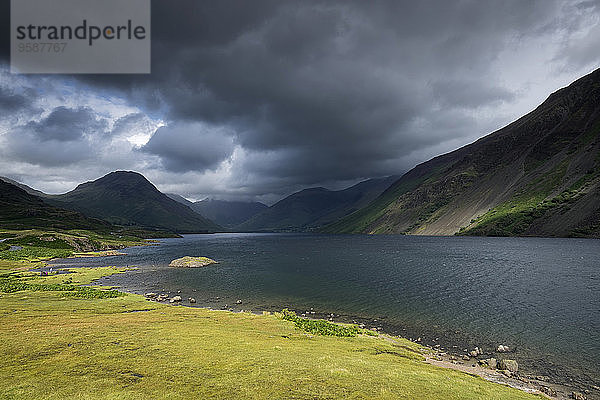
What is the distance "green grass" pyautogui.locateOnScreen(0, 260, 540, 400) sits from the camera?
15500mm

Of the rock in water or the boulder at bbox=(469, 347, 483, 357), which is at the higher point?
the rock in water

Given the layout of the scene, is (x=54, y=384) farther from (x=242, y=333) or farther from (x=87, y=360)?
(x=242, y=333)

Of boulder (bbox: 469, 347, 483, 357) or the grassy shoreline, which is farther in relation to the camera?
boulder (bbox: 469, 347, 483, 357)

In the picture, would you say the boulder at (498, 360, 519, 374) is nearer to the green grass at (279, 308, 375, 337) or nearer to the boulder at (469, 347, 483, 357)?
the boulder at (469, 347, 483, 357)

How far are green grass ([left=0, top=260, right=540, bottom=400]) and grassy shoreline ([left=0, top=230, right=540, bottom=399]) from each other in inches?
2.3

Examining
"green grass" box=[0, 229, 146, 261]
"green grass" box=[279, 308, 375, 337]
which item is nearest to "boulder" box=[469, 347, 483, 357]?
"green grass" box=[279, 308, 375, 337]

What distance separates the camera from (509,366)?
2764 centimetres

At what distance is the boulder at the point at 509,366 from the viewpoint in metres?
27.4

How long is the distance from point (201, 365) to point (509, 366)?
2724cm

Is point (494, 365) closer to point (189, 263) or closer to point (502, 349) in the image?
point (502, 349)

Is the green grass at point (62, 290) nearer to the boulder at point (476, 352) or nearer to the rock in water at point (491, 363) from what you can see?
the boulder at point (476, 352)

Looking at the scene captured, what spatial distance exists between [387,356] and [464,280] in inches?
2363

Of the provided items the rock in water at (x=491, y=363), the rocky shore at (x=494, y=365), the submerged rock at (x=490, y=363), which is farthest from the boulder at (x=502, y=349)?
the submerged rock at (x=490, y=363)

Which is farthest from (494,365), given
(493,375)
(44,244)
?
(44,244)
